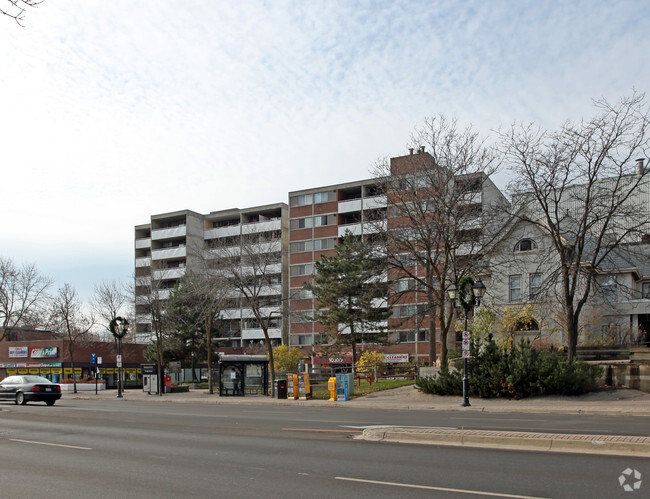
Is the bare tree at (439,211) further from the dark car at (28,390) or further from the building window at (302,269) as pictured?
the building window at (302,269)

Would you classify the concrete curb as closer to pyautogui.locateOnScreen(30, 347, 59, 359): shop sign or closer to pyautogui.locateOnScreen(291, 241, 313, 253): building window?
pyautogui.locateOnScreen(30, 347, 59, 359): shop sign

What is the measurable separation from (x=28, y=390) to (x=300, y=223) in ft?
168

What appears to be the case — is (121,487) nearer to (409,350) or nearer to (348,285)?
(348,285)

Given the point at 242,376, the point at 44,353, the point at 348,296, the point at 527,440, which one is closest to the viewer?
the point at 527,440

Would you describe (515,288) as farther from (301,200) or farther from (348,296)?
(301,200)

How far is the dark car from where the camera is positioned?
29.2 metres

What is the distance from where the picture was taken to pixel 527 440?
36.2 ft

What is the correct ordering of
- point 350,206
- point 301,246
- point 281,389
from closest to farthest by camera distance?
point 281,389 → point 350,206 → point 301,246

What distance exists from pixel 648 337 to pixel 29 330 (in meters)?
70.0

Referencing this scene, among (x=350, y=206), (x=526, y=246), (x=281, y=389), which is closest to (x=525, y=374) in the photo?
(x=281, y=389)

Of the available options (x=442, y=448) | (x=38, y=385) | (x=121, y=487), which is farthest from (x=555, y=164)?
(x=38, y=385)

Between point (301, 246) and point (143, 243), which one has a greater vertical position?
point (143, 243)

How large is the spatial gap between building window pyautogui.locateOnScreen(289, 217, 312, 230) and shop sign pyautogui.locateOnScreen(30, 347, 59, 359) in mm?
31775

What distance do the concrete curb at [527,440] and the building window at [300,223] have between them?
64704mm
